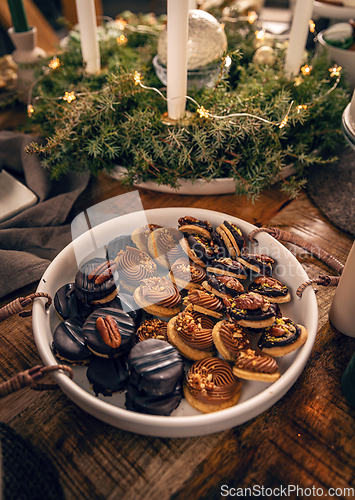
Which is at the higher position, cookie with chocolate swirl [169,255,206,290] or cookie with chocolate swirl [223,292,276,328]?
cookie with chocolate swirl [223,292,276,328]

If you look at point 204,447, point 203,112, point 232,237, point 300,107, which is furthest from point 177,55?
point 204,447

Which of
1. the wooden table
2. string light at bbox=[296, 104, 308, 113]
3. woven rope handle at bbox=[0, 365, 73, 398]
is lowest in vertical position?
the wooden table

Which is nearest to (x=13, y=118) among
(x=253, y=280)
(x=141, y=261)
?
(x=141, y=261)

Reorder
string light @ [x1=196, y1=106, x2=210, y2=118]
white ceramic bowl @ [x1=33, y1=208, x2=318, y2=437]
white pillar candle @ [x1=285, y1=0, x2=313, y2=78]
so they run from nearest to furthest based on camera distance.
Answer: white ceramic bowl @ [x1=33, y1=208, x2=318, y2=437] < string light @ [x1=196, y1=106, x2=210, y2=118] < white pillar candle @ [x1=285, y1=0, x2=313, y2=78]

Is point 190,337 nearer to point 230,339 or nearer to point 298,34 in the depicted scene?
point 230,339

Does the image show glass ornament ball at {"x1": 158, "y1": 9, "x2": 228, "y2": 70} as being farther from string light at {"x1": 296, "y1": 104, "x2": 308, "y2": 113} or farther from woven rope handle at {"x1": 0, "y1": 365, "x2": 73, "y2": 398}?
woven rope handle at {"x1": 0, "y1": 365, "x2": 73, "y2": 398}

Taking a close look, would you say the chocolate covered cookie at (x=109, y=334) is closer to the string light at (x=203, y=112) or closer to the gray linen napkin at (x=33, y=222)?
the gray linen napkin at (x=33, y=222)

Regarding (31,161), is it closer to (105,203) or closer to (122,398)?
(105,203)

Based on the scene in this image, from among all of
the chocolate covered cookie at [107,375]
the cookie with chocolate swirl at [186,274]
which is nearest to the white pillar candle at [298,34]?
the cookie with chocolate swirl at [186,274]

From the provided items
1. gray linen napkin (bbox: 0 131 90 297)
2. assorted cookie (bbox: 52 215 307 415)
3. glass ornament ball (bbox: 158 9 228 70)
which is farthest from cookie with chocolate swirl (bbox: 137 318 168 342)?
glass ornament ball (bbox: 158 9 228 70)
